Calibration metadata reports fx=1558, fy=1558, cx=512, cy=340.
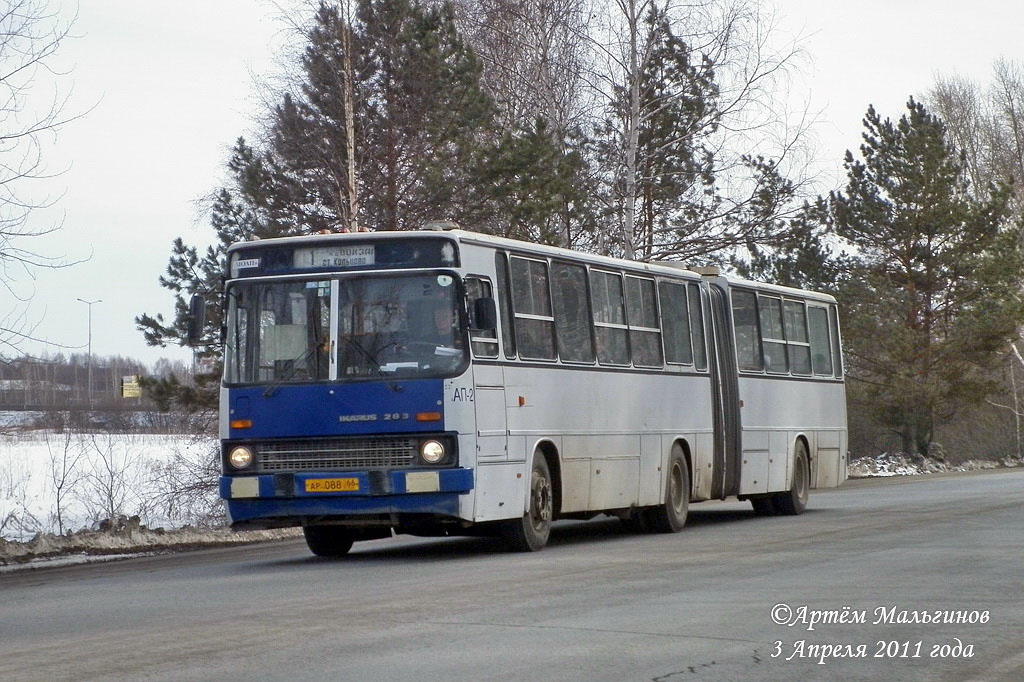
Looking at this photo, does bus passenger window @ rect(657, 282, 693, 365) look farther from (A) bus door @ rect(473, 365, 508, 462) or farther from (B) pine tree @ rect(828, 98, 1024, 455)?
(B) pine tree @ rect(828, 98, 1024, 455)

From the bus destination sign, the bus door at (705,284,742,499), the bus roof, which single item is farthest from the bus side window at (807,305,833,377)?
the bus destination sign

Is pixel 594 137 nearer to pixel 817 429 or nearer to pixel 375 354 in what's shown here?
pixel 817 429

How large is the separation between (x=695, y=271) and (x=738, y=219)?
43.6 feet

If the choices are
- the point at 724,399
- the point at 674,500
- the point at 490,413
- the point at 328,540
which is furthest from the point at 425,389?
the point at 724,399

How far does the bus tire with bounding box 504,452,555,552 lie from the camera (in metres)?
15.4

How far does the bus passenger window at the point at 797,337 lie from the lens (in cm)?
2270

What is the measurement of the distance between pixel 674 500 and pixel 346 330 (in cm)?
587

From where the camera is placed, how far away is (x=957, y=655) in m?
8.20

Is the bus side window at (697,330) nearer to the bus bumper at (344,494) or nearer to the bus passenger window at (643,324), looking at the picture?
the bus passenger window at (643,324)

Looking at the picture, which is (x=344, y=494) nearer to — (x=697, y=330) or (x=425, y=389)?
(x=425, y=389)

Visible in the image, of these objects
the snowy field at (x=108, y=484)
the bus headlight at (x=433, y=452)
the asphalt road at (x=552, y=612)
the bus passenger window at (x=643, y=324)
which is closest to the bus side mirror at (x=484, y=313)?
the bus headlight at (x=433, y=452)

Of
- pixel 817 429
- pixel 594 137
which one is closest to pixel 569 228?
pixel 594 137

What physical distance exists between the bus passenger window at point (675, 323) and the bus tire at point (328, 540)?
4854 millimetres

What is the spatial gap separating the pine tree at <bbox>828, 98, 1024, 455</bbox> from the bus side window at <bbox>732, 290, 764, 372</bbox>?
27.2 m
